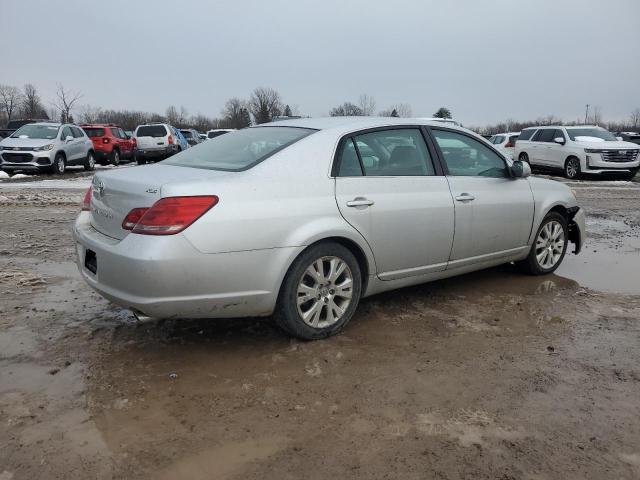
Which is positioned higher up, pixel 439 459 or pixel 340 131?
pixel 340 131

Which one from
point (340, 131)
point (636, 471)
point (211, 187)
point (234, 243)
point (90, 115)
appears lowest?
point (636, 471)

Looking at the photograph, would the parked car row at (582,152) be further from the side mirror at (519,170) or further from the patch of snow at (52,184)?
the side mirror at (519,170)

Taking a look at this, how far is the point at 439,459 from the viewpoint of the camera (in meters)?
2.46

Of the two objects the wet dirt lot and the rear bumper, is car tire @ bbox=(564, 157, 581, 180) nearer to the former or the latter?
the wet dirt lot

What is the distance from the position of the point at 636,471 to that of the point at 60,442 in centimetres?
256

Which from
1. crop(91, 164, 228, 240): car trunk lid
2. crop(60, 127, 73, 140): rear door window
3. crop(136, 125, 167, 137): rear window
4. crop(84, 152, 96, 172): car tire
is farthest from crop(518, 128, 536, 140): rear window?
crop(91, 164, 228, 240): car trunk lid

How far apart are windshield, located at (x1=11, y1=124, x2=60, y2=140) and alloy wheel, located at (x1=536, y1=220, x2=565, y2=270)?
1576cm

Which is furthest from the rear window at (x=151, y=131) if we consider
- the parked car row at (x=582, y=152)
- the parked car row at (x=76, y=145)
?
the parked car row at (x=582, y=152)

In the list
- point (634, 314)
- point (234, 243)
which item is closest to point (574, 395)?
point (634, 314)

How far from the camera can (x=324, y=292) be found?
3.72 metres

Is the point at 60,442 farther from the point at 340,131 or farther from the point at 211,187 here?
the point at 340,131

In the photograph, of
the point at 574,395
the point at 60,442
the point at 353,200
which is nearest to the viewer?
the point at 60,442

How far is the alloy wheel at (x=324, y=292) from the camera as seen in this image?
363 cm

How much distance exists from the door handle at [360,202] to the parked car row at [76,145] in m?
15.1
